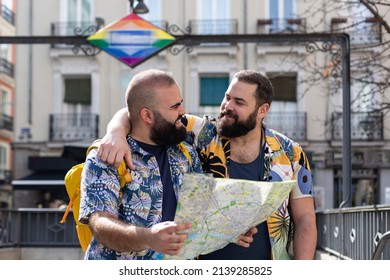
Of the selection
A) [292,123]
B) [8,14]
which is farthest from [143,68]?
[292,123]

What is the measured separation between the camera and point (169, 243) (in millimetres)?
2082

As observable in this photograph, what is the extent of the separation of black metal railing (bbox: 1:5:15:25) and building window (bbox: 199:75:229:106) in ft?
21.1

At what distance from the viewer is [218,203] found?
2236 millimetres

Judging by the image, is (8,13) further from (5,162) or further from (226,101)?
(226,101)

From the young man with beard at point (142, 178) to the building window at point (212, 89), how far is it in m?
23.1

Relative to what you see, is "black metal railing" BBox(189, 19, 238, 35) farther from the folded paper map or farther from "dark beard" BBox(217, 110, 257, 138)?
the folded paper map

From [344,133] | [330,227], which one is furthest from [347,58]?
[330,227]

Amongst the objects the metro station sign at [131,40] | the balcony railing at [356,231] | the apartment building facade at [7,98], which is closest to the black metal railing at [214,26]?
the apartment building facade at [7,98]

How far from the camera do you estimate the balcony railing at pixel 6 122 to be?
1015 inches

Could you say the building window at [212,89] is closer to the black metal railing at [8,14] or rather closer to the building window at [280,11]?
the building window at [280,11]

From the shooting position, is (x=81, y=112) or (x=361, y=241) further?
(x=81, y=112)

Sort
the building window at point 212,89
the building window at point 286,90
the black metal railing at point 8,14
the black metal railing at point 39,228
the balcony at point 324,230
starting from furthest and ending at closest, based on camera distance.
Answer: the building window at point 212,89 → the building window at point 286,90 → the black metal railing at point 8,14 → the black metal railing at point 39,228 → the balcony at point 324,230

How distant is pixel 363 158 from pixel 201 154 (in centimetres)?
2244

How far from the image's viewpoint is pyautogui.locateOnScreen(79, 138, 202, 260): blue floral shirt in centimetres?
232
